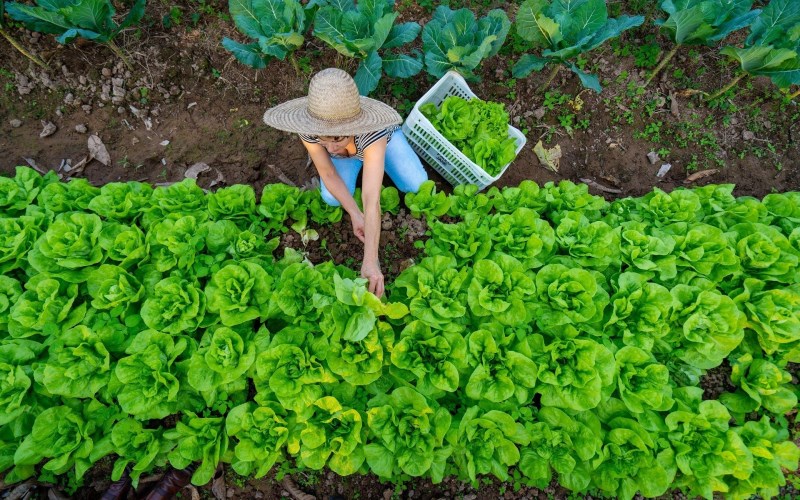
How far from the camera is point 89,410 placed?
98.3 inches

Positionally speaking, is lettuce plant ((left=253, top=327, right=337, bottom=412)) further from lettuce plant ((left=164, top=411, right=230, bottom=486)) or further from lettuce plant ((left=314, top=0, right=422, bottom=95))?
lettuce plant ((left=314, top=0, right=422, bottom=95))

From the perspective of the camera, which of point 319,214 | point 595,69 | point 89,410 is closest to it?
point 89,410

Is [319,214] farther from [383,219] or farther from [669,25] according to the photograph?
[669,25]

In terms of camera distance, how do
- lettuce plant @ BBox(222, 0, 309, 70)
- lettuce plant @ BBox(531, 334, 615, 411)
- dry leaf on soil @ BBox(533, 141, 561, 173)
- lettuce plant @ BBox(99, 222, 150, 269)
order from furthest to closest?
1. dry leaf on soil @ BBox(533, 141, 561, 173)
2. lettuce plant @ BBox(222, 0, 309, 70)
3. lettuce plant @ BBox(99, 222, 150, 269)
4. lettuce plant @ BBox(531, 334, 615, 411)

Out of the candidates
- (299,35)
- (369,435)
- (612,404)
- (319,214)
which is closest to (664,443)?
(612,404)

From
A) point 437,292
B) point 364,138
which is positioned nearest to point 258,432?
point 437,292

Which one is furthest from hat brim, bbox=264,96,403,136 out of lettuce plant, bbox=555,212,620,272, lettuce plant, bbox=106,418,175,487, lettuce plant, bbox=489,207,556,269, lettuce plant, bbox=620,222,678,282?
lettuce plant, bbox=106,418,175,487

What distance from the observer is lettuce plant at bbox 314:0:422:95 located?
349 centimetres

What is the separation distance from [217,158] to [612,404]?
3865 millimetres

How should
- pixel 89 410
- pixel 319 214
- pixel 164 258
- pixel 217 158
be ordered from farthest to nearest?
pixel 217 158
pixel 319 214
pixel 164 258
pixel 89 410

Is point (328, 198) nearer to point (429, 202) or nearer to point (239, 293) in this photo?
point (429, 202)

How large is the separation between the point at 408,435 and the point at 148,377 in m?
A: 1.59

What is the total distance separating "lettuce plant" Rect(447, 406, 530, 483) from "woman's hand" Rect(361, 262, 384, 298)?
964 millimetres

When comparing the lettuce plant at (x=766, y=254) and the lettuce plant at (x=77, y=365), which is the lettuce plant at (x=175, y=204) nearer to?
the lettuce plant at (x=77, y=365)
